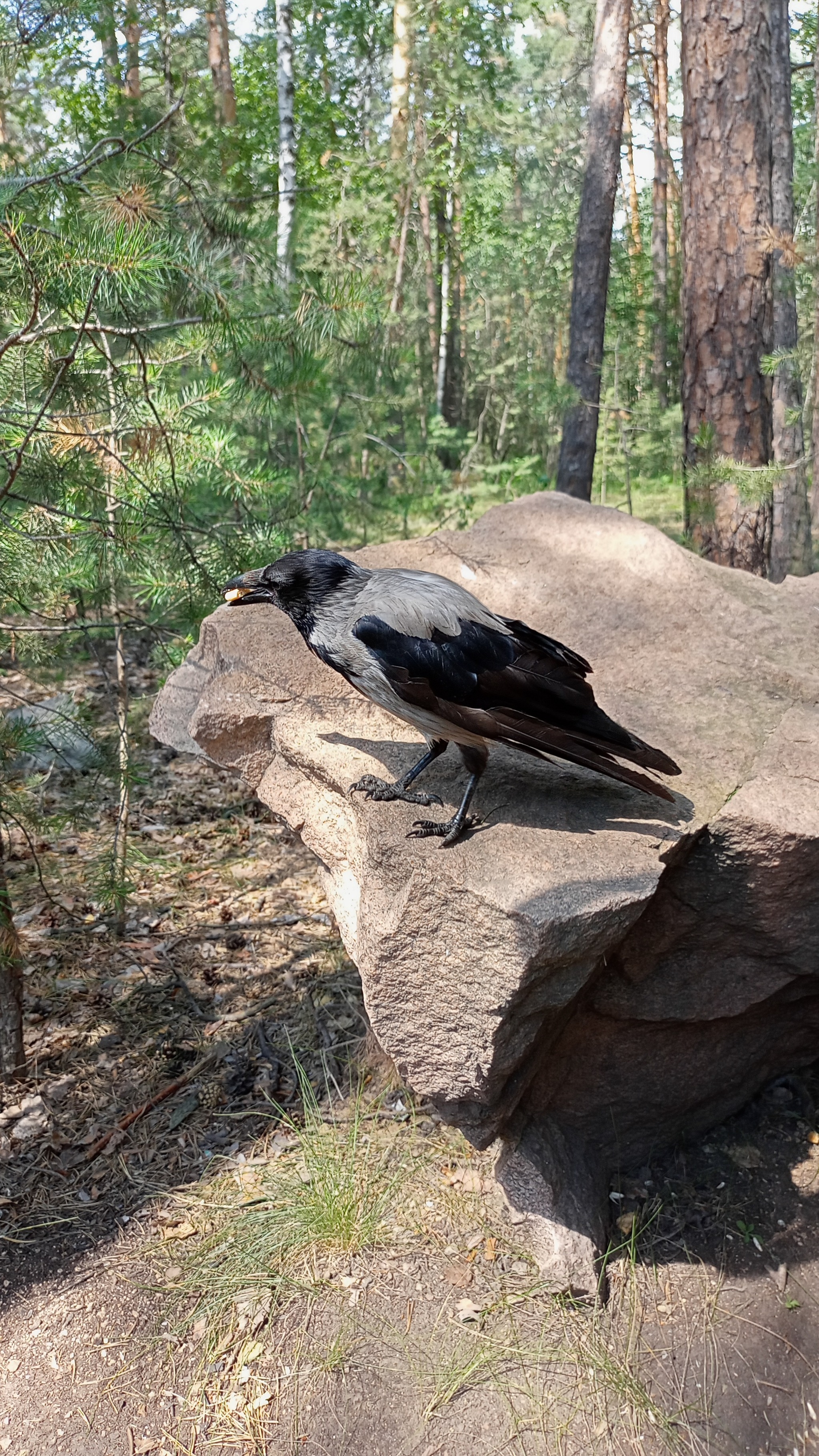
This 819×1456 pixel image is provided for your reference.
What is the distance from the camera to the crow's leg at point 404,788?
8.98 ft

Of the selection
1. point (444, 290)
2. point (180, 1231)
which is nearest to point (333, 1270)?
point (180, 1231)

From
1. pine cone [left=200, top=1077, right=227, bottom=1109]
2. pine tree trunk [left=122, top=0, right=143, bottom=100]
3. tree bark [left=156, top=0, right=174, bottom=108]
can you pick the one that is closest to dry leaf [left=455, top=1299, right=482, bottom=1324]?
pine cone [left=200, top=1077, right=227, bottom=1109]

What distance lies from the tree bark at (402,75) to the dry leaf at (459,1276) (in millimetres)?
11922

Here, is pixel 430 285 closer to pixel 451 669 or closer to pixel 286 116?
pixel 286 116

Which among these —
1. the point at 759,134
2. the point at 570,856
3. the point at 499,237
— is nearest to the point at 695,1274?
the point at 570,856

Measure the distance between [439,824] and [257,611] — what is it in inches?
57.2

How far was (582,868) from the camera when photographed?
2408 millimetres

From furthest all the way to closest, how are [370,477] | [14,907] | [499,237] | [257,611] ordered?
1. [499,237]
2. [370,477]
3. [14,907]
4. [257,611]

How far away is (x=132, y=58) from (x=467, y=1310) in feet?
36.5

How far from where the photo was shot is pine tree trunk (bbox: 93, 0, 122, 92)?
3.60 meters

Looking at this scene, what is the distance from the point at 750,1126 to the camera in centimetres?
352

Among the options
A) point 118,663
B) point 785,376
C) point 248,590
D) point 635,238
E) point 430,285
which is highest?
point 635,238

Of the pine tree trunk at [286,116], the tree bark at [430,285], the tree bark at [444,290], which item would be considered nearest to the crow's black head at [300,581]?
the pine tree trunk at [286,116]

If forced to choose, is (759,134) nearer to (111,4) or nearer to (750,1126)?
(111,4)
